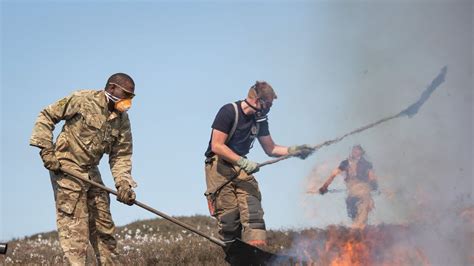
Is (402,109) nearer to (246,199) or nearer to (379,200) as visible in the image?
(379,200)

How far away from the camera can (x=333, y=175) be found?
899 cm

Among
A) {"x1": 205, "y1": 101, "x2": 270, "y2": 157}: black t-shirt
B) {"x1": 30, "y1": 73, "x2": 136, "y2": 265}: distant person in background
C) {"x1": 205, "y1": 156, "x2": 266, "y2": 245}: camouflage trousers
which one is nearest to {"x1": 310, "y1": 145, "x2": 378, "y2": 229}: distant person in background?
{"x1": 205, "y1": 156, "x2": 266, "y2": 245}: camouflage trousers

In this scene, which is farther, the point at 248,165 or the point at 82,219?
the point at 248,165

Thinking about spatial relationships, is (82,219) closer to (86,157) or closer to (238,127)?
(86,157)

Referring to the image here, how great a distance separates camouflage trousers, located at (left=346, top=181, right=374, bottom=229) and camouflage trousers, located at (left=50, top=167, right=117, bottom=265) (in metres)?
2.94

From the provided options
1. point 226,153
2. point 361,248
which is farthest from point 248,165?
point 361,248

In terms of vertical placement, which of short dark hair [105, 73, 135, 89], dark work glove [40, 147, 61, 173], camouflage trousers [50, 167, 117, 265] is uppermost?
short dark hair [105, 73, 135, 89]

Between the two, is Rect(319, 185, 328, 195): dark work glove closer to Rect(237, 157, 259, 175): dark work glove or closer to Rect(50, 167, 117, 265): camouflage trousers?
Rect(237, 157, 259, 175): dark work glove

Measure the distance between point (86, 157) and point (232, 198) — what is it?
5.70 ft

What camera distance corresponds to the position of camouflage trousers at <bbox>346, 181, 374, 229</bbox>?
29.1 feet

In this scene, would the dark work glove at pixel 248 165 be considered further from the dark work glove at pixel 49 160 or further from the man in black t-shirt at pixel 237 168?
the dark work glove at pixel 49 160

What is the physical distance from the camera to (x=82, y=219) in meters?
7.51

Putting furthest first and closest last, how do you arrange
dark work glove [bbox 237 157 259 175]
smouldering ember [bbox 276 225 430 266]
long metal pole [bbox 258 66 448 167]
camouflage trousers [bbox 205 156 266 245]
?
long metal pole [bbox 258 66 448 167] → camouflage trousers [bbox 205 156 266 245] → dark work glove [bbox 237 157 259 175] → smouldering ember [bbox 276 225 430 266]

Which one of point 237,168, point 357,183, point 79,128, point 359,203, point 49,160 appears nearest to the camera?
point 49,160
